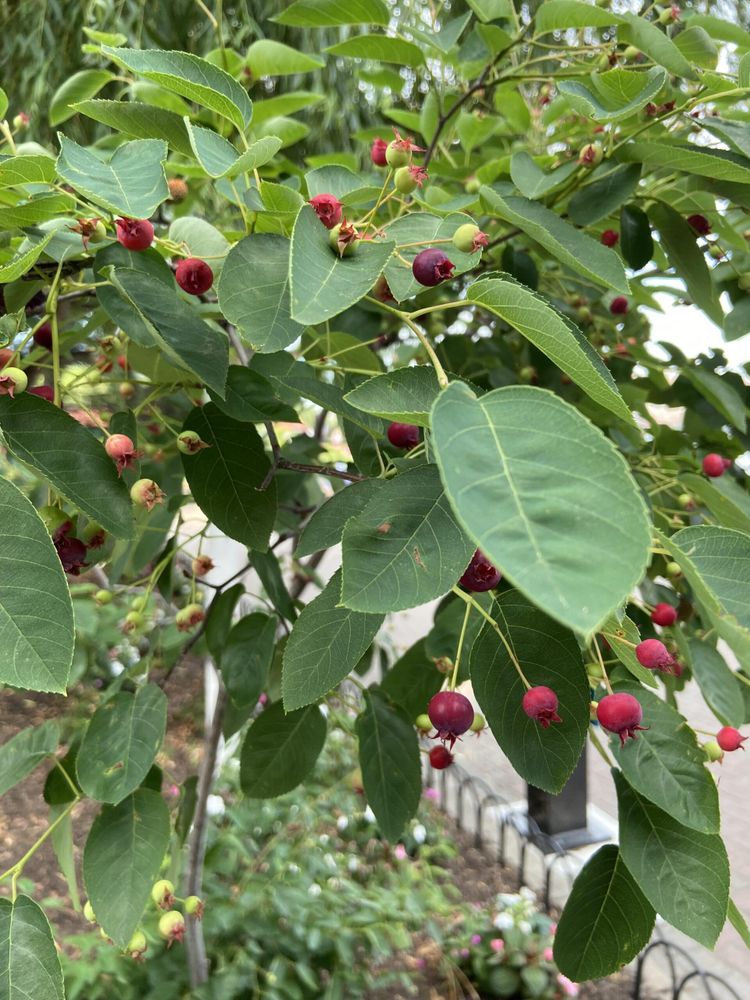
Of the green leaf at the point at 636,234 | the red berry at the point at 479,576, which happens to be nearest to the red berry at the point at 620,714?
the red berry at the point at 479,576

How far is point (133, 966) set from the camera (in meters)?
1.62

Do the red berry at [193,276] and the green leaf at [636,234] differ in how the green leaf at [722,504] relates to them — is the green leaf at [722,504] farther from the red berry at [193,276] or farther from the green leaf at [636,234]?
the red berry at [193,276]

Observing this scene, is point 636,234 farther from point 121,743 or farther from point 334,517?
point 121,743

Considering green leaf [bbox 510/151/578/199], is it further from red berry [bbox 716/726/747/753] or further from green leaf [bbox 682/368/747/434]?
red berry [bbox 716/726/747/753]

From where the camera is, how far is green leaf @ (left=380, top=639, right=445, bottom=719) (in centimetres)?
81

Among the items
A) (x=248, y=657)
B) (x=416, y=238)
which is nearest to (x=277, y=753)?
(x=248, y=657)

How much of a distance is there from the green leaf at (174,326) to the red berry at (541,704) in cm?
27

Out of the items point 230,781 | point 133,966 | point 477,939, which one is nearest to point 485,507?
point 133,966

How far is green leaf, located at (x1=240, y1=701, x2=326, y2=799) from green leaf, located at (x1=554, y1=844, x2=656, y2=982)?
0.30 m

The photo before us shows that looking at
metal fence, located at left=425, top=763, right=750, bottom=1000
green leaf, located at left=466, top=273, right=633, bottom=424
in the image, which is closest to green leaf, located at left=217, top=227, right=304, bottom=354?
green leaf, located at left=466, top=273, right=633, bottom=424

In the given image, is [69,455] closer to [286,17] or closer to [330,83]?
[286,17]

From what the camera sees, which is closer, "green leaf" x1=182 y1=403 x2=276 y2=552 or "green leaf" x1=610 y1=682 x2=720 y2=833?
"green leaf" x1=610 y1=682 x2=720 y2=833

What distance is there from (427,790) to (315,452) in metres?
1.94

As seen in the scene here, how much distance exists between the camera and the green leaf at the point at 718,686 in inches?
26.7
